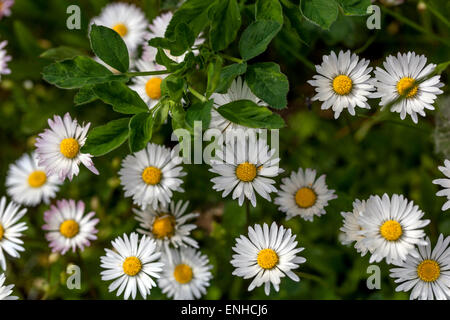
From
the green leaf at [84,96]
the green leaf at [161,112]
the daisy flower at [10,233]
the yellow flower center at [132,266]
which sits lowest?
the yellow flower center at [132,266]

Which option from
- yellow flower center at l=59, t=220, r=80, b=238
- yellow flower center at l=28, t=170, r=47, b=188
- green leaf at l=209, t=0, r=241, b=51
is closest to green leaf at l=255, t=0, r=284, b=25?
green leaf at l=209, t=0, r=241, b=51

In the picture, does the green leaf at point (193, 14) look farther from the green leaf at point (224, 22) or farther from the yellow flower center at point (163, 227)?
the yellow flower center at point (163, 227)

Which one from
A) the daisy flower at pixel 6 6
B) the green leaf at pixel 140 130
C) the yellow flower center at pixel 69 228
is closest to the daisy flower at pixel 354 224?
the green leaf at pixel 140 130

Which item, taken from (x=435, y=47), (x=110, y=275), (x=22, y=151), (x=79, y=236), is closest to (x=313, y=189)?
(x=110, y=275)

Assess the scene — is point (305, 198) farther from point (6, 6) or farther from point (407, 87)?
point (6, 6)

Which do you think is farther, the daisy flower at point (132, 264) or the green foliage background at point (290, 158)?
the green foliage background at point (290, 158)
